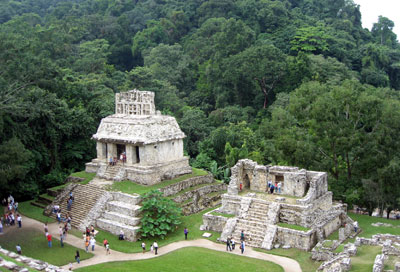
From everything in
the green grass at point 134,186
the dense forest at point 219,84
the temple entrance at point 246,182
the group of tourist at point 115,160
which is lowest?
the green grass at point 134,186

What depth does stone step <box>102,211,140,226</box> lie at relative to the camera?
23.5 meters

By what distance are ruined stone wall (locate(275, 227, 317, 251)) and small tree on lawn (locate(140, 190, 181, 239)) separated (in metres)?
5.52

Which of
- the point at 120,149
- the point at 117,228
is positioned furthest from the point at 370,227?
the point at 120,149

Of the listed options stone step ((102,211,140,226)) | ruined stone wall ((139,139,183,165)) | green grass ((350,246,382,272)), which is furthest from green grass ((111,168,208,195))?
green grass ((350,246,382,272))

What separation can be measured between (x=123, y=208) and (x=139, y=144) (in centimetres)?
459

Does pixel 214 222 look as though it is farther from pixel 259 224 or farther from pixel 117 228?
pixel 117 228

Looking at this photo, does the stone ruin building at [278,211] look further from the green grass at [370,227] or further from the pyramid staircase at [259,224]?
the green grass at [370,227]

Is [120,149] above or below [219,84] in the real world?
below

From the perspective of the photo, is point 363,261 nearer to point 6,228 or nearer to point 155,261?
point 155,261

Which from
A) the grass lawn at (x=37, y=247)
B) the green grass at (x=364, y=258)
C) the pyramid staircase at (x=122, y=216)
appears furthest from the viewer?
the pyramid staircase at (x=122, y=216)

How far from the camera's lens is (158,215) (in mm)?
23672

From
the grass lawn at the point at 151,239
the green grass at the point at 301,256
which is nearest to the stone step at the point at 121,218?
the grass lawn at the point at 151,239

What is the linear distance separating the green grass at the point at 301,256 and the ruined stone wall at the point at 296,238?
321mm

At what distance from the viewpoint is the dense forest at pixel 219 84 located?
28516mm
